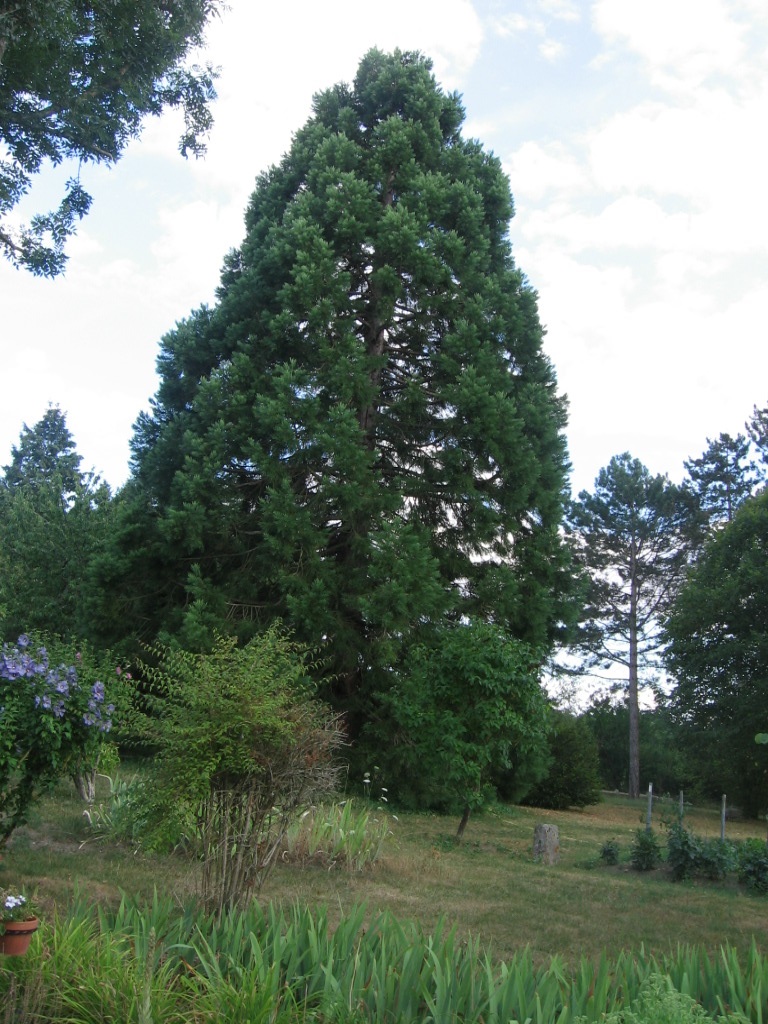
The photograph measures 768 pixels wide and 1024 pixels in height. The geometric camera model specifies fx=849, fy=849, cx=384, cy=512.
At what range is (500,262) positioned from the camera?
747 inches

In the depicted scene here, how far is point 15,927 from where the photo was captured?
3.72 meters

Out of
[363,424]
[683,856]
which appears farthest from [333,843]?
[363,424]

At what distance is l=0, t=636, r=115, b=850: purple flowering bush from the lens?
4.95 metres

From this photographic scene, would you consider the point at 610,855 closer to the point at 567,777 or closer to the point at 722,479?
the point at 567,777

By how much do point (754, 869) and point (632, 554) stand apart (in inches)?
1116

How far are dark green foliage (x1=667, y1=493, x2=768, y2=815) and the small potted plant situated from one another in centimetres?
2143

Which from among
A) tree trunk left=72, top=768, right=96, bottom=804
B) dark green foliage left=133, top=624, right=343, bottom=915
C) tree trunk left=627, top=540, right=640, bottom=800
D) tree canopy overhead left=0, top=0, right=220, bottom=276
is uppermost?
tree canopy overhead left=0, top=0, right=220, bottom=276

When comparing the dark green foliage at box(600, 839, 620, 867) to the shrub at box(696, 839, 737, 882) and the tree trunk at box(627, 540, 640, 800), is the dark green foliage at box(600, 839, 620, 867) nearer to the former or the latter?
Answer: the shrub at box(696, 839, 737, 882)

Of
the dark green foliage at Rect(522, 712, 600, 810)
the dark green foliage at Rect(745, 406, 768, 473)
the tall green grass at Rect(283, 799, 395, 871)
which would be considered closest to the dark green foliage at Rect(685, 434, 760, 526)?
the dark green foliage at Rect(745, 406, 768, 473)

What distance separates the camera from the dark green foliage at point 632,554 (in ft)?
120

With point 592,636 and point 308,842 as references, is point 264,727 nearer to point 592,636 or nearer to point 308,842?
point 308,842

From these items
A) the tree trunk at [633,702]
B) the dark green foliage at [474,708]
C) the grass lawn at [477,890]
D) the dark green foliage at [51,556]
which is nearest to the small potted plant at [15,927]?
the grass lawn at [477,890]

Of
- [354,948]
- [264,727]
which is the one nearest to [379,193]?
[264,727]

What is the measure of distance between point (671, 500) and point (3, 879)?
34.5 m
